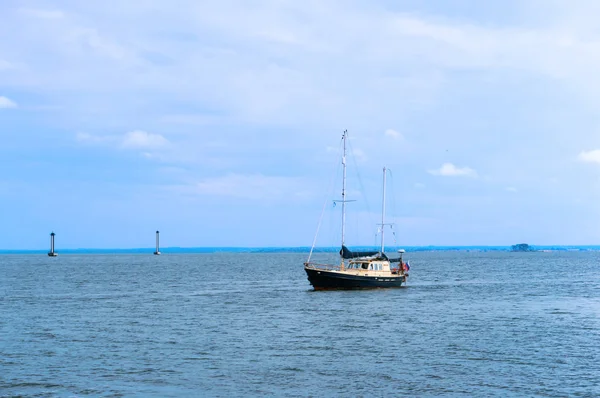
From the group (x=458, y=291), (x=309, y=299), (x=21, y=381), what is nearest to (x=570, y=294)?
(x=458, y=291)

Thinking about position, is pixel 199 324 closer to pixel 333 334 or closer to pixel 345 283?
pixel 333 334

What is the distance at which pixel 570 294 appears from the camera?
290 feet

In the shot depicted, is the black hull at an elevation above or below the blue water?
above

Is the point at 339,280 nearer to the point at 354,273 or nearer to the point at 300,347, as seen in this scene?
the point at 354,273

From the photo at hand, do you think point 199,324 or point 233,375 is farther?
point 199,324

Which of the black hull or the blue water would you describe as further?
the black hull

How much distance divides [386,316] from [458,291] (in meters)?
37.6

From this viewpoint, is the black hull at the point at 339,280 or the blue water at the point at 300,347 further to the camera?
the black hull at the point at 339,280

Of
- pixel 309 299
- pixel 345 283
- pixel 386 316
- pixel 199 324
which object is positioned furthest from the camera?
pixel 345 283

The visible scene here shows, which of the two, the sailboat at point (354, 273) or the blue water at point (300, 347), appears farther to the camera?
the sailboat at point (354, 273)

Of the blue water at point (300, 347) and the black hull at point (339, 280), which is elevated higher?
the black hull at point (339, 280)

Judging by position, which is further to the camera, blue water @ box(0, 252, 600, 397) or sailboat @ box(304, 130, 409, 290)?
sailboat @ box(304, 130, 409, 290)

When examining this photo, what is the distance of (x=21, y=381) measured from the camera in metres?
33.5

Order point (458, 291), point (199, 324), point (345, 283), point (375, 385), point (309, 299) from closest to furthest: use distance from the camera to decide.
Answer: point (375, 385) → point (199, 324) → point (309, 299) → point (345, 283) → point (458, 291)
